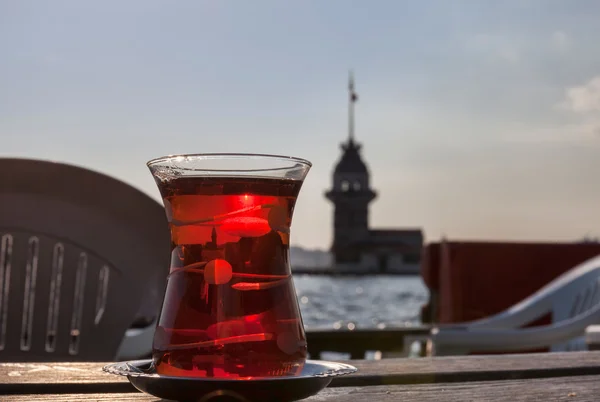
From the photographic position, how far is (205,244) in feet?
2.71

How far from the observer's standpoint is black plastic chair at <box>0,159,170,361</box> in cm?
204

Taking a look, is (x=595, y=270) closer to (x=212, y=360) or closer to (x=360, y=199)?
(x=212, y=360)

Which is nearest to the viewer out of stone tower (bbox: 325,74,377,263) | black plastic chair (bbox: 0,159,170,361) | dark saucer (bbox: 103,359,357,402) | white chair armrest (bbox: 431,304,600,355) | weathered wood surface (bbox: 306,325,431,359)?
dark saucer (bbox: 103,359,357,402)

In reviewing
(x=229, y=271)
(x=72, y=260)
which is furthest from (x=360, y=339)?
(x=229, y=271)

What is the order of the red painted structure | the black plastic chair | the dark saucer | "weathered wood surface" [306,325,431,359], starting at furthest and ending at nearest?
1. the red painted structure
2. "weathered wood surface" [306,325,431,359]
3. the black plastic chair
4. the dark saucer

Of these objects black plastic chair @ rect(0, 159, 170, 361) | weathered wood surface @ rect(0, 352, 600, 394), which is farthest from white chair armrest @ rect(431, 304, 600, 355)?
weathered wood surface @ rect(0, 352, 600, 394)

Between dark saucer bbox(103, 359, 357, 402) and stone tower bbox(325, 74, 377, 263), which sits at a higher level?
stone tower bbox(325, 74, 377, 263)

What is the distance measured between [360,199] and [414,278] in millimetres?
15746

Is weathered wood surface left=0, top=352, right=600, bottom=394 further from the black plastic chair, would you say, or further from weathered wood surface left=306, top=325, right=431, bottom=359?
weathered wood surface left=306, top=325, right=431, bottom=359

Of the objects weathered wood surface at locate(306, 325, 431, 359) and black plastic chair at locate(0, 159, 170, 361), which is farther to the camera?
weathered wood surface at locate(306, 325, 431, 359)

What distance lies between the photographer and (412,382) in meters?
1.05

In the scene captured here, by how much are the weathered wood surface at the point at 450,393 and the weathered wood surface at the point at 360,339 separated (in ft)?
10.6

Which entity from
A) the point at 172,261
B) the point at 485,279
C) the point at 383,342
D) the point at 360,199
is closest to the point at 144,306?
the point at 172,261

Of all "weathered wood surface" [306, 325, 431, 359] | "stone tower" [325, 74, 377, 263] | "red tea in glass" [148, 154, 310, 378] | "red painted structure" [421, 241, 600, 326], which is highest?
"stone tower" [325, 74, 377, 263]
